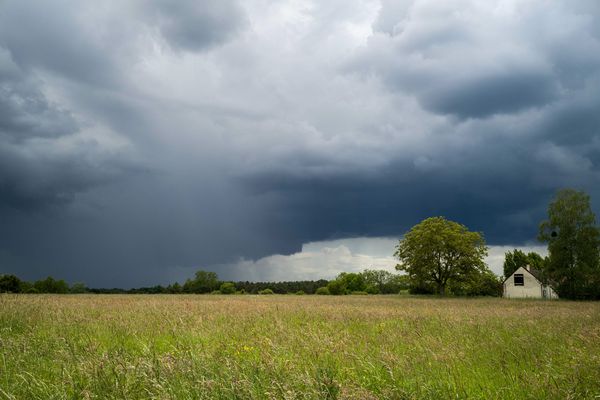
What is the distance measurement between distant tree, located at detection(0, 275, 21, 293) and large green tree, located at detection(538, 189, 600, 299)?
87834 mm

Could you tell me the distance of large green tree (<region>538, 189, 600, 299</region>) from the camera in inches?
2072

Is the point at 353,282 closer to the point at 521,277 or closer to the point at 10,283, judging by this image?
the point at 521,277

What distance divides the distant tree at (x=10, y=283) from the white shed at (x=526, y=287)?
91543 millimetres

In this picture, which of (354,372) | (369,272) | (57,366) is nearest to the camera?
(354,372)

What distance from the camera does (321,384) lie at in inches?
201

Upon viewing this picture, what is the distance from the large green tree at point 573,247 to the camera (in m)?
52.6

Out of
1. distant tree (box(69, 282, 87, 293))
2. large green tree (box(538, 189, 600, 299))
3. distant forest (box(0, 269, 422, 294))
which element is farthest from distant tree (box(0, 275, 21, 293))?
large green tree (box(538, 189, 600, 299))

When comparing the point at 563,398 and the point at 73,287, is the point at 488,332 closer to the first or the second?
the point at 563,398

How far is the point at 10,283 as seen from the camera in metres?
78.5

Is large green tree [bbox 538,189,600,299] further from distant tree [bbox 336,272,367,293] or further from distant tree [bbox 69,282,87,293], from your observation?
distant tree [bbox 69,282,87,293]

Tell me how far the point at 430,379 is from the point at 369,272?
513 feet

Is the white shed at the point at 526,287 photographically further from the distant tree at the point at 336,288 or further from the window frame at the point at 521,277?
the distant tree at the point at 336,288

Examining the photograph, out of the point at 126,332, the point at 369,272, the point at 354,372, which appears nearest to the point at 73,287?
the point at 369,272

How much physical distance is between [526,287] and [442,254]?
1265 inches
